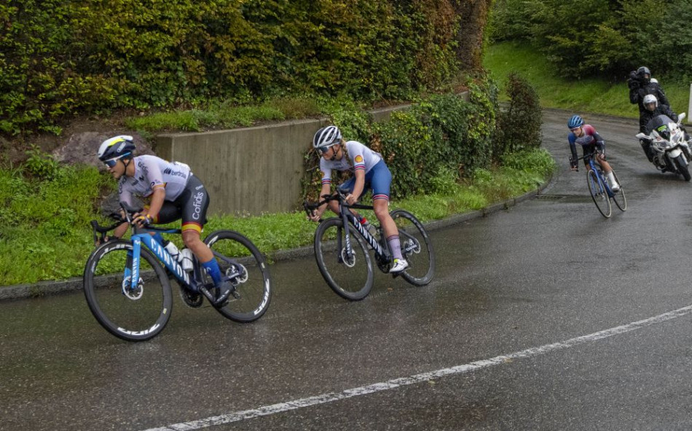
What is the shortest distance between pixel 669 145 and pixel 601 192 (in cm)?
495

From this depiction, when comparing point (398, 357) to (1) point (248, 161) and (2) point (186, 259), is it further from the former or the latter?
(1) point (248, 161)

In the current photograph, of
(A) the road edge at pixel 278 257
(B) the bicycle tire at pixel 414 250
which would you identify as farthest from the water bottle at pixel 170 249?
(B) the bicycle tire at pixel 414 250

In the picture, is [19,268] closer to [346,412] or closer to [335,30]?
[346,412]

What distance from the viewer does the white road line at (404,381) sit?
5574 millimetres

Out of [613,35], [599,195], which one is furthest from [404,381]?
[613,35]

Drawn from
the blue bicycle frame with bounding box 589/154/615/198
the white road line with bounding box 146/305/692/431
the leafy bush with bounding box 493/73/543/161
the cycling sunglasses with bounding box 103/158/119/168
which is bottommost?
the white road line with bounding box 146/305/692/431

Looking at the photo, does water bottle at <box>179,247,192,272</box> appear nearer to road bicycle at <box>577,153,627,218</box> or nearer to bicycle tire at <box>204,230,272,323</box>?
bicycle tire at <box>204,230,272,323</box>

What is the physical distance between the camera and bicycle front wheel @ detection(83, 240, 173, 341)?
24.6 feet

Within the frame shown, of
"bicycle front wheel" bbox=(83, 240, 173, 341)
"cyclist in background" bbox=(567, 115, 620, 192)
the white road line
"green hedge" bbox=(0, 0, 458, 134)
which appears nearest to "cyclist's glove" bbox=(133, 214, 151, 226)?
"bicycle front wheel" bbox=(83, 240, 173, 341)

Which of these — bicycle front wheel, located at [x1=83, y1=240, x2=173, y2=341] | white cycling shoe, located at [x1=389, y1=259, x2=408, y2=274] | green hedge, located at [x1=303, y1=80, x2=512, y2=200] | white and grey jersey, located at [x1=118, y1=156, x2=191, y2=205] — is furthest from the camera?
green hedge, located at [x1=303, y1=80, x2=512, y2=200]

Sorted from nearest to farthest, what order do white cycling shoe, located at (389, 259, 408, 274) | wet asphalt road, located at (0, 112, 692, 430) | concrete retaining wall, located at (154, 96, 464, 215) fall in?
wet asphalt road, located at (0, 112, 692, 430) → white cycling shoe, located at (389, 259, 408, 274) → concrete retaining wall, located at (154, 96, 464, 215)

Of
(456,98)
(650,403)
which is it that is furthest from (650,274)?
(456,98)

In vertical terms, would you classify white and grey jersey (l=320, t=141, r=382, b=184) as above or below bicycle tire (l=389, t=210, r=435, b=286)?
above

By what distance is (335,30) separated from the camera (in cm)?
1723
